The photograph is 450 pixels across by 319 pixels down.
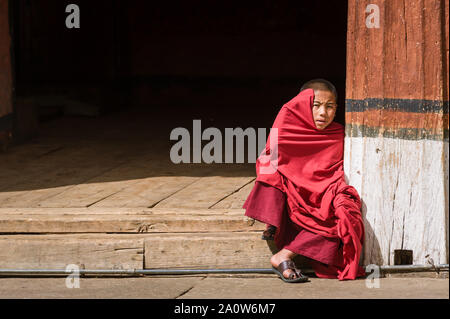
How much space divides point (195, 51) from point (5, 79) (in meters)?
4.06

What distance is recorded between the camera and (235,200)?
5.17 m

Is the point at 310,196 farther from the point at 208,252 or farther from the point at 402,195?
the point at 208,252

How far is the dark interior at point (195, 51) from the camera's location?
34.1 ft

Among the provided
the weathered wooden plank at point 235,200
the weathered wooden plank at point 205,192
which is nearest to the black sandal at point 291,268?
the weathered wooden plank at point 235,200

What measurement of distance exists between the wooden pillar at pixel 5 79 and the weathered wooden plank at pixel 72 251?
7.84 ft

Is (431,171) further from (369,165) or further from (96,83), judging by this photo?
(96,83)

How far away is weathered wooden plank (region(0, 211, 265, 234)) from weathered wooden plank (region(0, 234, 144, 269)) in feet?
0.18

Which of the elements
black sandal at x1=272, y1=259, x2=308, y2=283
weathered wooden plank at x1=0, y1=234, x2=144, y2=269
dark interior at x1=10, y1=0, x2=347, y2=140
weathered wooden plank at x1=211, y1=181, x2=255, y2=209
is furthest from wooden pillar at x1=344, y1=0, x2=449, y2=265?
dark interior at x1=10, y1=0, x2=347, y2=140

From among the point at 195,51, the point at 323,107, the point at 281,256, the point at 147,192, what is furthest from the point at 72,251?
the point at 195,51

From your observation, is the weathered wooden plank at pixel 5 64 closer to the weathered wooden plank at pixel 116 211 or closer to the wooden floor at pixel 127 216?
the wooden floor at pixel 127 216

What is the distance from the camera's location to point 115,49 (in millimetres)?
10500

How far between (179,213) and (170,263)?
1.05ft

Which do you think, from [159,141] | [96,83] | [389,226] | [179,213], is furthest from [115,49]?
[389,226]

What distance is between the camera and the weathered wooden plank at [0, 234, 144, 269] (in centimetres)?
466
